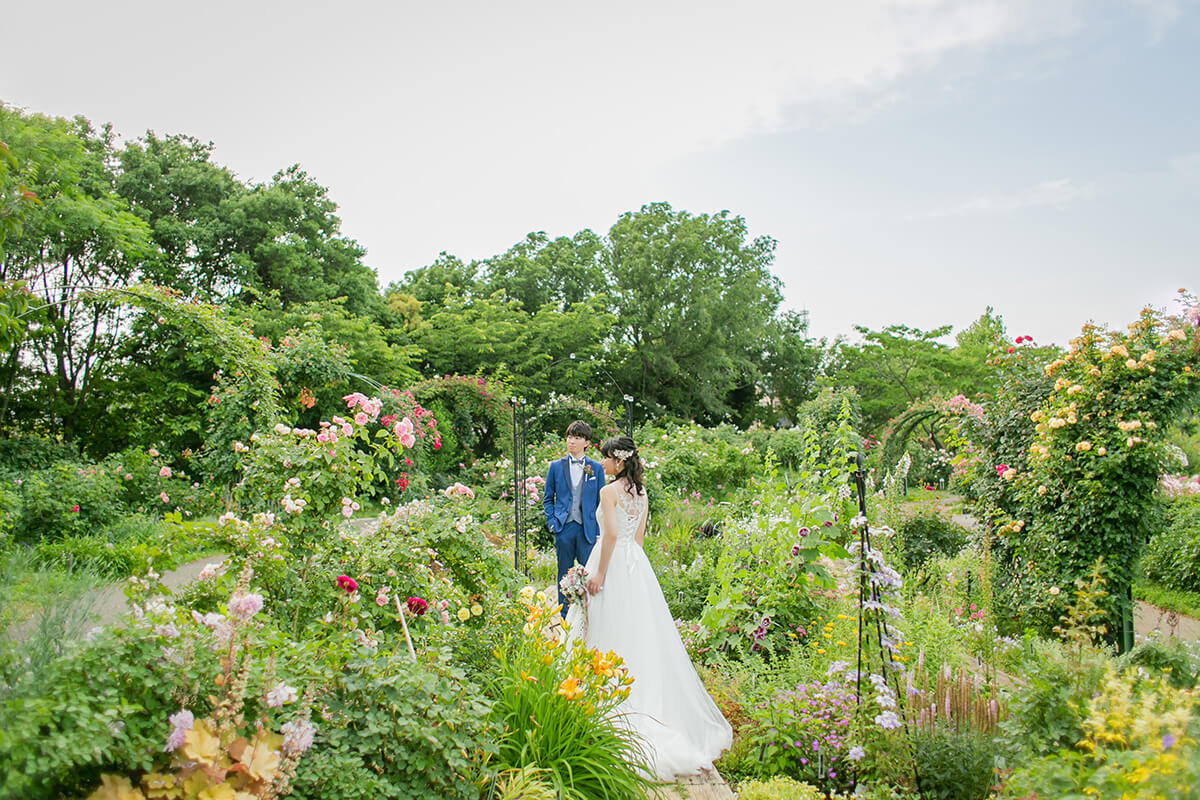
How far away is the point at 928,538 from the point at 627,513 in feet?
15.8

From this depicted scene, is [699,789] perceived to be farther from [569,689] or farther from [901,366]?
[901,366]

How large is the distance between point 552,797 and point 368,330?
13.8m

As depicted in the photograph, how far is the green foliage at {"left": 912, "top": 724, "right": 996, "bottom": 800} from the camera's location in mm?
2791

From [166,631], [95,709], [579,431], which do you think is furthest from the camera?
[579,431]

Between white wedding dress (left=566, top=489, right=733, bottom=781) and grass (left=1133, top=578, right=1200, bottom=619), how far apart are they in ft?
18.8

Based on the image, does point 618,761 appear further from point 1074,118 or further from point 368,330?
point 368,330

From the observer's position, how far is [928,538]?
744 centimetres

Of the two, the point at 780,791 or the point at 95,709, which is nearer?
the point at 95,709

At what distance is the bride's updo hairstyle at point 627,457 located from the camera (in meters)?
4.14

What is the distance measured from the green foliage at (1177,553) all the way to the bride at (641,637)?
676 centimetres

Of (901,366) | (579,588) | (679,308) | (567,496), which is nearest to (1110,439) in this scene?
(579,588)

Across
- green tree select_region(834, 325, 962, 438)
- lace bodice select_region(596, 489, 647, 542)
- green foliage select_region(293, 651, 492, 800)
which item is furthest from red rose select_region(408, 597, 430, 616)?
green tree select_region(834, 325, 962, 438)

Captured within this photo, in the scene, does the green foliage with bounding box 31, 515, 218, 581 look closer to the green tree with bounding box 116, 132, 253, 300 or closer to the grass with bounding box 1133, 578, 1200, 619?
the green tree with bounding box 116, 132, 253, 300

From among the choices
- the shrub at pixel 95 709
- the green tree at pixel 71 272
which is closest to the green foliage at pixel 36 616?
the shrub at pixel 95 709
